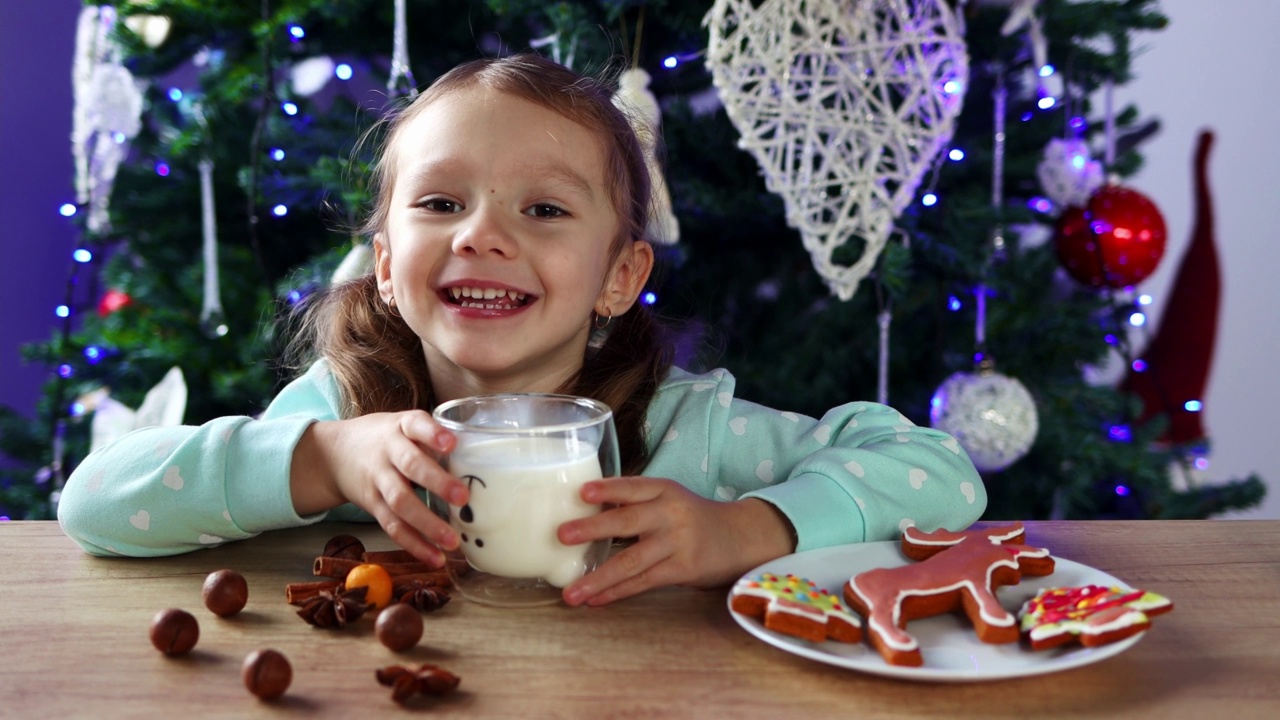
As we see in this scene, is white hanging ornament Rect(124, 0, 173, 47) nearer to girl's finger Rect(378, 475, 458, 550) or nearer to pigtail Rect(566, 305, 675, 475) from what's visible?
pigtail Rect(566, 305, 675, 475)

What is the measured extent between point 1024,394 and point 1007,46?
668 mm

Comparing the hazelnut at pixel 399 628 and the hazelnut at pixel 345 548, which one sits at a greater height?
the hazelnut at pixel 399 628

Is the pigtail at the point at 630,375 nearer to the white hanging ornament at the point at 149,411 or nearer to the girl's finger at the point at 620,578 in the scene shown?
the girl's finger at the point at 620,578

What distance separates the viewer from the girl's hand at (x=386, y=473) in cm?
77

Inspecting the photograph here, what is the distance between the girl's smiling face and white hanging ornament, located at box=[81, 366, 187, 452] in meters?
1.07

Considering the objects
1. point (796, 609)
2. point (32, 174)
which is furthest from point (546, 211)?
point (32, 174)

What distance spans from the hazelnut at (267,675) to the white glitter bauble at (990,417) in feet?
4.97

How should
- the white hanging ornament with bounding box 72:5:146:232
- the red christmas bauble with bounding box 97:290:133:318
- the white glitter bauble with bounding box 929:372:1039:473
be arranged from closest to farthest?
1. the white glitter bauble with bounding box 929:372:1039:473
2. the white hanging ornament with bounding box 72:5:146:232
3. the red christmas bauble with bounding box 97:290:133:318

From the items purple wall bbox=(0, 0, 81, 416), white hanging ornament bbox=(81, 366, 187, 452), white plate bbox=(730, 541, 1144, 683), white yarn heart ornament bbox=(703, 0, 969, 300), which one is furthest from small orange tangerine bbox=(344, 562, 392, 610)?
purple wall bbox=(0, 0, 81, 416)

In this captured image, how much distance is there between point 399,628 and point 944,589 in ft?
1.13

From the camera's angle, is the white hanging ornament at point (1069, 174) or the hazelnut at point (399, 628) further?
the white hanging ornament at point (1069, 174)

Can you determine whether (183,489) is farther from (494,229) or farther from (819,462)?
(819,462)

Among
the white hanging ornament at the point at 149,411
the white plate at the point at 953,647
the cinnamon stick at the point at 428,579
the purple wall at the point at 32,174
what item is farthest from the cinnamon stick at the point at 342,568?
the purple wall at the point at 32,174

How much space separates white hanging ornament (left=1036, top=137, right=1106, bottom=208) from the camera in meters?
2.04
